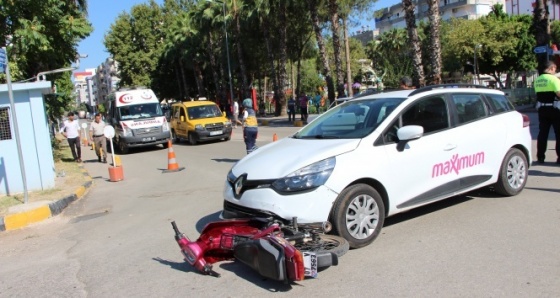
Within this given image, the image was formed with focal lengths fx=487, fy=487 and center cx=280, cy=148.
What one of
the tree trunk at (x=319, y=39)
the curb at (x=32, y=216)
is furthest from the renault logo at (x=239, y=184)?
the tree trunk at (x=319, y=39)

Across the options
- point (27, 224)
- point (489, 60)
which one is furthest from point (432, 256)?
point (489, 60)

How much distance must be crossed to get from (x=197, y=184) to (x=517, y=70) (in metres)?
47.9

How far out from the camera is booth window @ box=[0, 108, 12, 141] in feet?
33.4

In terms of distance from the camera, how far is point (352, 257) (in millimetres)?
4879

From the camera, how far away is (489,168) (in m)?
6.48

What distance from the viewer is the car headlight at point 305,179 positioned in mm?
4789

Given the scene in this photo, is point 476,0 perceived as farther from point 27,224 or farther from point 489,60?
point 27,224

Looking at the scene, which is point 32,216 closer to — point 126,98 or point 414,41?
point 126,98

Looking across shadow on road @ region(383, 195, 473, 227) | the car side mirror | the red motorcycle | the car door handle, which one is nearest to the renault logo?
the red motorcycle

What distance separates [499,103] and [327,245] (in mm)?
3844

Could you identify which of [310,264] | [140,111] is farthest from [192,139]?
[310,264]

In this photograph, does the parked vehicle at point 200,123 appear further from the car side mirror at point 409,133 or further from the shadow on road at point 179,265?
the car side mirror at point 409,133

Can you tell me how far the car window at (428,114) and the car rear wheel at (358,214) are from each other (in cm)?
111

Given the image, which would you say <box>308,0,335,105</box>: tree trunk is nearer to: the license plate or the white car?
the white car
